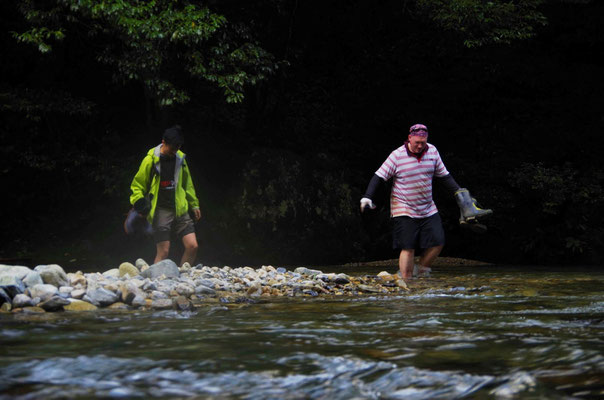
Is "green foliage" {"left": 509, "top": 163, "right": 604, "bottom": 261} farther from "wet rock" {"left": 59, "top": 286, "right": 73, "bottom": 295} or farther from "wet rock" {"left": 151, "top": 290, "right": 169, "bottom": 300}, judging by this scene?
"wet rock" {"left": 59, "top": 286, "right": 73, "bottom": 295}

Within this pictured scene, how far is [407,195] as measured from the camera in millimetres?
6852

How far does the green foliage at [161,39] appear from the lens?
939cm

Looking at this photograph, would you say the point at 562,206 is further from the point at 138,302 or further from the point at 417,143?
the point at 138,302

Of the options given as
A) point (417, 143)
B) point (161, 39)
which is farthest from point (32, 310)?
point (161, 39)

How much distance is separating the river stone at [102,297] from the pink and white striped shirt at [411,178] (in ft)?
9.94

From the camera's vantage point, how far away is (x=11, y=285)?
16.6ft

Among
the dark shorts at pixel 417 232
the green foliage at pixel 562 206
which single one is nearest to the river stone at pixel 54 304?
the dark shorts at pixel 417 232

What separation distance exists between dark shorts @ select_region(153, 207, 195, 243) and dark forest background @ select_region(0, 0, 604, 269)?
378cm

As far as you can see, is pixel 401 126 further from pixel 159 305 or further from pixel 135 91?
pixel 159 305

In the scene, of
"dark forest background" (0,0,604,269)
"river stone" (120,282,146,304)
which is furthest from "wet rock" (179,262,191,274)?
"dark forest background" (0,0,604,269)

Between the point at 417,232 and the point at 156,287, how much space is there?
2.79 metres

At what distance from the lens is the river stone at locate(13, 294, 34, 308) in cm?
492

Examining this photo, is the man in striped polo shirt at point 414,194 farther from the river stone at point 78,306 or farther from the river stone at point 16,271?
the river stone at point 16,271

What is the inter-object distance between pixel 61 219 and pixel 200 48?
209 inches
